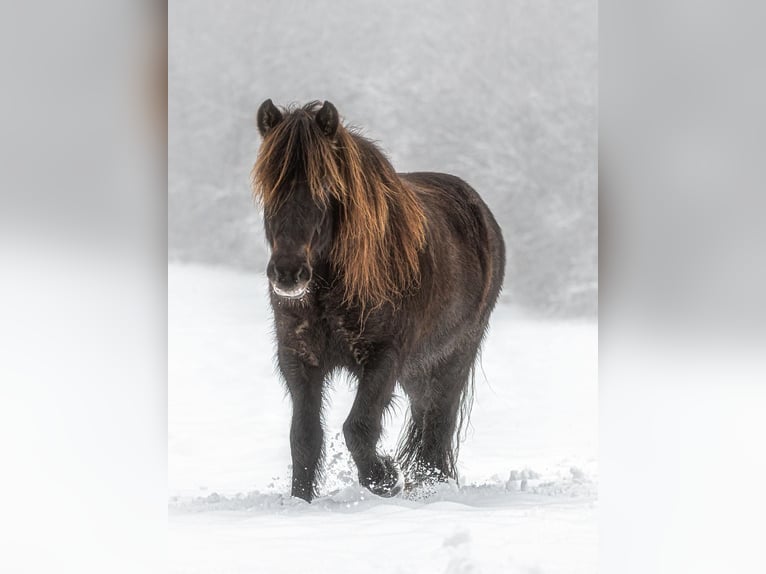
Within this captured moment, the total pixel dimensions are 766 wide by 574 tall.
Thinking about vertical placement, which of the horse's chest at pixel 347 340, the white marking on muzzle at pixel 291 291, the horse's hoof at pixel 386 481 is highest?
the white marking on muzzle at pixel 291 291

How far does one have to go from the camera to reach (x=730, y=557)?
3.40 meters

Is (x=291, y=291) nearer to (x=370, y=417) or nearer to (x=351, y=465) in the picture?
(x=370, y=417)

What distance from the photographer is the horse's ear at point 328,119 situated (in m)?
3.02

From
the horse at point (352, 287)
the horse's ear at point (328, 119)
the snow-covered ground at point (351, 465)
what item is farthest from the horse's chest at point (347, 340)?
the horse's ear at point (328, 119)

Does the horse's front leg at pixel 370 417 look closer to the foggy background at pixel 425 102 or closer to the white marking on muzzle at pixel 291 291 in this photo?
the white marking on muzzle at pixel 291 291

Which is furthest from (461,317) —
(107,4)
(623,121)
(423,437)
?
(107,4)

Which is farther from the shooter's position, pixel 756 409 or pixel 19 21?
pixel 756 409

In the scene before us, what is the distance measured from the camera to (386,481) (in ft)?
10.5

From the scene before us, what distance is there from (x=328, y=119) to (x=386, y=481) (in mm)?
1155

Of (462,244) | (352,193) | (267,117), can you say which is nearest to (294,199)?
(352,193)

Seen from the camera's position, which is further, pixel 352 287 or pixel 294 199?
pixel 352 287

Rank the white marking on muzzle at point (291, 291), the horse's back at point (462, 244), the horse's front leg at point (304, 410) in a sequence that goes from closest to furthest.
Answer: the white marking on muzzle at point (291, 291) → the horse's front leg at point (304, 410) → the horse's back at point (462, 244)

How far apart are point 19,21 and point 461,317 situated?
5.60 feet

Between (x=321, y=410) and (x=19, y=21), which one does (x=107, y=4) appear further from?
(x=321, y=410)
